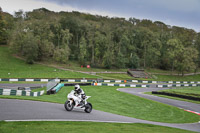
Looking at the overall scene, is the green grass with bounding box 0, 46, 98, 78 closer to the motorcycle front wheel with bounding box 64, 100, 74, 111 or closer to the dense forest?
the dense forest

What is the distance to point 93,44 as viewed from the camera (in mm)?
92000

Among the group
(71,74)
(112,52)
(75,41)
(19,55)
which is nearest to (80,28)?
(75,41)

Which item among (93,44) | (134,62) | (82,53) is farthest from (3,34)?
(134,62)

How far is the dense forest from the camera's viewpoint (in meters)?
80.4

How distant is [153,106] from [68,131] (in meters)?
17.0

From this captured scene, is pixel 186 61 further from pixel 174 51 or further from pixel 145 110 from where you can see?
pixel 145 110

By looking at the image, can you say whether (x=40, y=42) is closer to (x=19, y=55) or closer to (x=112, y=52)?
(x=19, y=55)

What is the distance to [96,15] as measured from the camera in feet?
432

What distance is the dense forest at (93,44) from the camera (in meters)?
80.4

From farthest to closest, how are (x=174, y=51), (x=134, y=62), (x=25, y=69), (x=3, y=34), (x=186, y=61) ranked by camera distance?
(x=3, y=34) < (x=174, y=51) < (x=134, y=62) < (x=186, y=61) < (x=25, y=69)

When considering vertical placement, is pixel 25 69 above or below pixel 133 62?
below

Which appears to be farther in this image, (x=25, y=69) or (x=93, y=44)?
(x=93, y=44)

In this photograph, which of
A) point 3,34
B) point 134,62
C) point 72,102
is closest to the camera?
point 72,102

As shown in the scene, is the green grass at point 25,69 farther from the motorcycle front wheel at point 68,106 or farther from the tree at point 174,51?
the motorcycle front wheel at point 68,106
